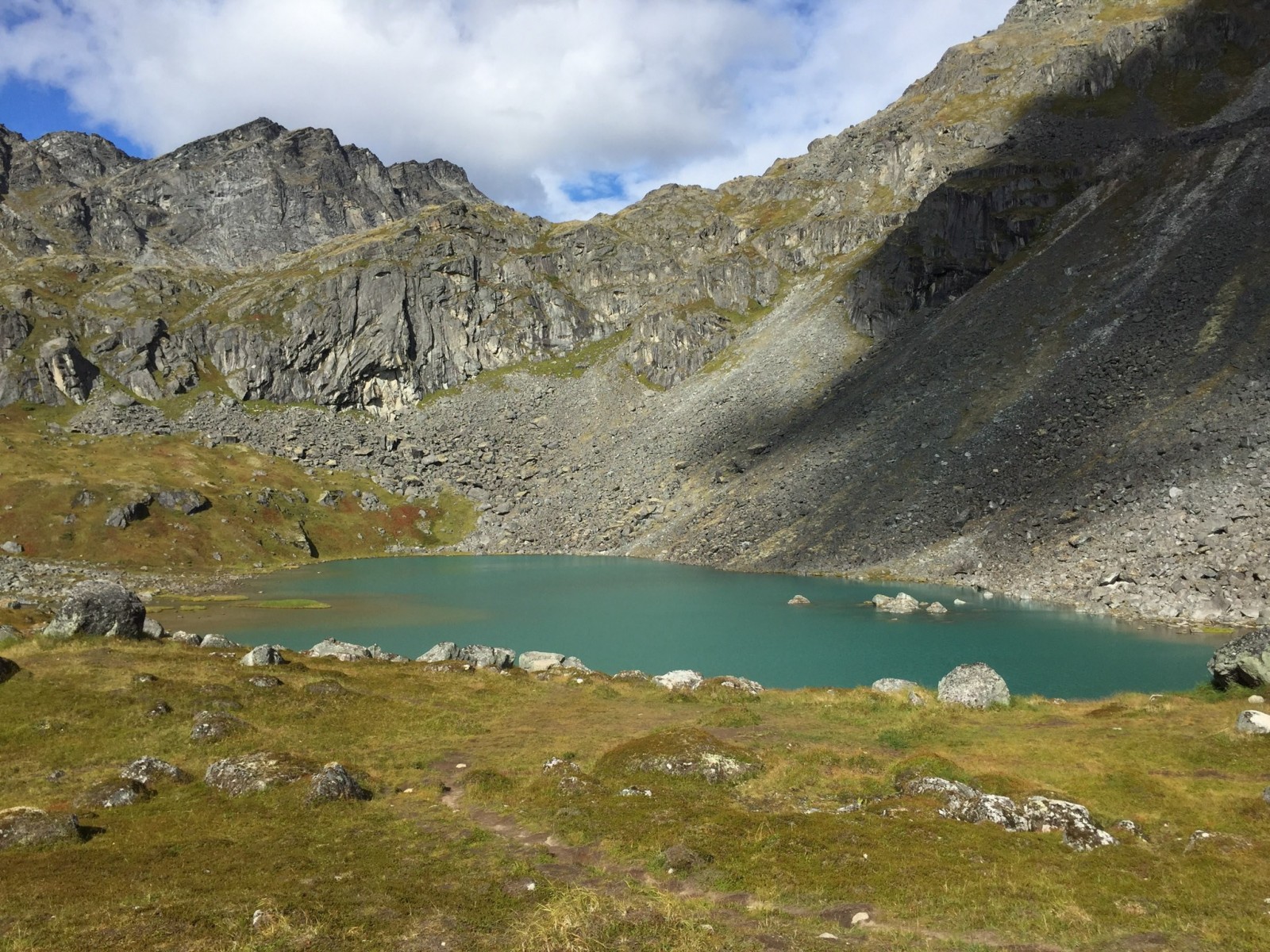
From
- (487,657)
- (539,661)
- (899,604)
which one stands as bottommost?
(539,661)

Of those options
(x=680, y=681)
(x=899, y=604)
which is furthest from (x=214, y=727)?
(x=899, y=604)

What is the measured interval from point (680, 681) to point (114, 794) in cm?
2841

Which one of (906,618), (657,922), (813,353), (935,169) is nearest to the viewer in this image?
(657,922)

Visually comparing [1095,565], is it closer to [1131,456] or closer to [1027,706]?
[1131,456]

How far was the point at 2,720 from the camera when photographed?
25.1 m

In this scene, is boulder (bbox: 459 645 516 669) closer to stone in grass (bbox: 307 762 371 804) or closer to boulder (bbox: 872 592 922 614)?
stone in grass (bbox: 307 762 371 804)

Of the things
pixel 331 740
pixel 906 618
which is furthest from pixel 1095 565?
pixel 331 740

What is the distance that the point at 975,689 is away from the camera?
3469 centimetres

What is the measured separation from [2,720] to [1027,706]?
135 feet

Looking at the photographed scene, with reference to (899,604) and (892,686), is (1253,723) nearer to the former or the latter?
(892,686)

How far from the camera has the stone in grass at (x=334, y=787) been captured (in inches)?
791

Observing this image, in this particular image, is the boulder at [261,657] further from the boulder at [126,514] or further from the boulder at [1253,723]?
the boulder at [126,514]

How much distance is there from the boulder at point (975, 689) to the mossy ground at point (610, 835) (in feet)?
4.86

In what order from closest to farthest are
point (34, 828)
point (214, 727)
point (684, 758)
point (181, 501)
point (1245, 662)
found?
point (34, 828) → point (684, 758) → point (214, 727) → point (1245, 662) → point (181, 501)
